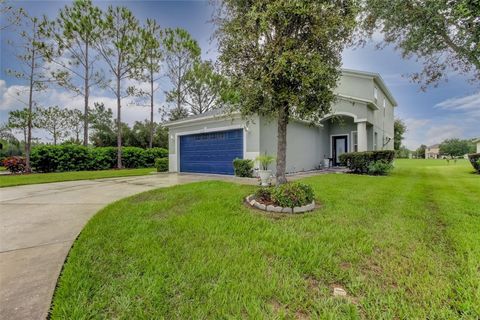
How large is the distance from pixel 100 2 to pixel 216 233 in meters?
22.1

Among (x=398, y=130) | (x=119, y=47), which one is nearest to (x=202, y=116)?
(x=119, y=47)

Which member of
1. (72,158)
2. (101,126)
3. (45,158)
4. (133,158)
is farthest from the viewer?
(101,126)

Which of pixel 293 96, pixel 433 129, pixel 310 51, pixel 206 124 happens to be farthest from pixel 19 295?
pixel 433 129

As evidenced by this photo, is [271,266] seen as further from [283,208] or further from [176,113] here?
[176,113]

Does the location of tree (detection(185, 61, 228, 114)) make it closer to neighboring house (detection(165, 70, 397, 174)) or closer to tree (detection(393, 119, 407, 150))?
neighboring house (detection(165, 70, 397, 174))

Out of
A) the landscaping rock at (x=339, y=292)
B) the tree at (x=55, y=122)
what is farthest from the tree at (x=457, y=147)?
the tree at (x=55, y=122)

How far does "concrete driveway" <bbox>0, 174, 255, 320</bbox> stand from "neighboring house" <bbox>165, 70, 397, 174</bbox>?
608 cm

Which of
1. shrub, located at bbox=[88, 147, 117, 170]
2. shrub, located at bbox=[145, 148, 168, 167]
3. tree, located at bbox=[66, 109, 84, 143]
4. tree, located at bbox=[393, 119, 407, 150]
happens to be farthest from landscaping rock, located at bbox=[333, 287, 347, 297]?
tree, located at bbox=[66, 109, 84, 143]

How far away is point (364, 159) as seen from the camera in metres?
10.9

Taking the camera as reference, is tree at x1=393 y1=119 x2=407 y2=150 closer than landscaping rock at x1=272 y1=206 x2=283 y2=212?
No

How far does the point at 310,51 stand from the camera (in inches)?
187

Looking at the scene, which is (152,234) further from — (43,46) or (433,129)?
(433,129)

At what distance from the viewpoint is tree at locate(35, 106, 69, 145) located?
94.6ft

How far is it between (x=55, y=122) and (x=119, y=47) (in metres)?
19.6
